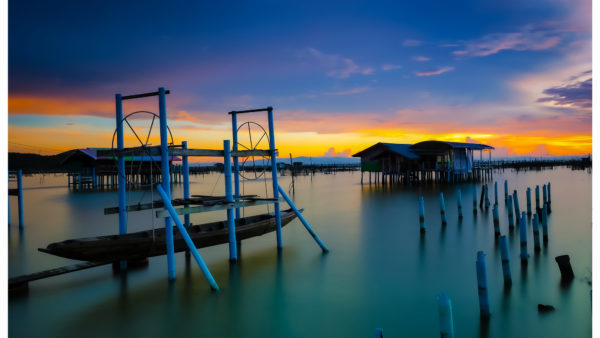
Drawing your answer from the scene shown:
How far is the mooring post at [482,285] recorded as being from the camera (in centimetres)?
598

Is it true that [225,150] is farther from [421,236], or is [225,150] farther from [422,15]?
[422,15]

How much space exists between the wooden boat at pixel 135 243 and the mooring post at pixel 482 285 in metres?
5.42

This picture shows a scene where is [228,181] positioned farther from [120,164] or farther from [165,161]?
[120,164]

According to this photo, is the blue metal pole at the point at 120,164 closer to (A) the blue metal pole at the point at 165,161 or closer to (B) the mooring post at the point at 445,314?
(A) the blue metal pole at the point at 165,161

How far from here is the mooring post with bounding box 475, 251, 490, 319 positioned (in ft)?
19.6

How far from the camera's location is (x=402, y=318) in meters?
6.54

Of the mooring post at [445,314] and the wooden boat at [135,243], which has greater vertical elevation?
the wooden boat at [135,243]

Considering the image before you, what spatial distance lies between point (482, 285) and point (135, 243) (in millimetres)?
6024

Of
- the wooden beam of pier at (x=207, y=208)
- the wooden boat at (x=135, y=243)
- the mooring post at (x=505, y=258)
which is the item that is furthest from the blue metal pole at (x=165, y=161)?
the mooring post at (x=505, y=258)

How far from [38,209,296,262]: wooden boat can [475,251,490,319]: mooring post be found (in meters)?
5.42

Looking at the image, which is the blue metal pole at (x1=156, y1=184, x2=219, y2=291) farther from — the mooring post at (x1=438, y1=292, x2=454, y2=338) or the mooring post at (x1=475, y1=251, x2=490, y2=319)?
the mooring post at (x1=475, y1=251, x2=490, y2=319)

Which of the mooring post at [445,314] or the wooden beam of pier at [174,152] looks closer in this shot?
the mooring post at [445,314]

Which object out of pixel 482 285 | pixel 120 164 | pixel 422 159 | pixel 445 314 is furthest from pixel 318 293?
pixel 422 159

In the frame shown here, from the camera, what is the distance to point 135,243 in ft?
25.7
